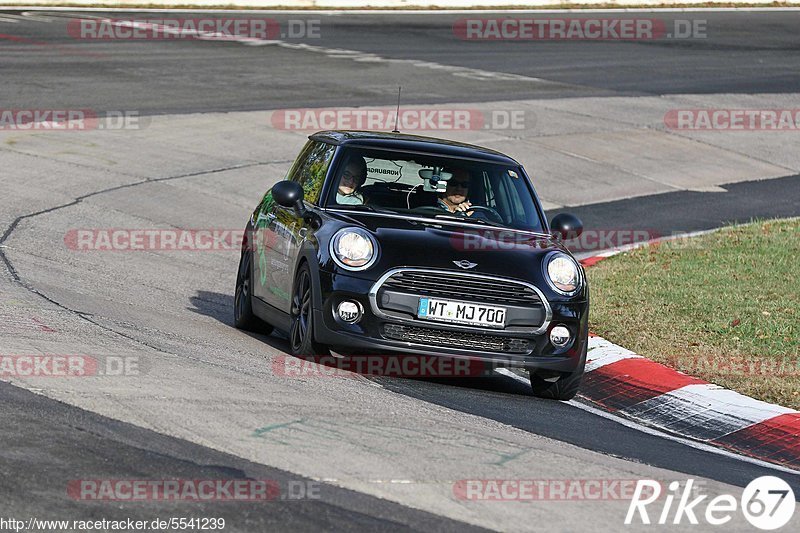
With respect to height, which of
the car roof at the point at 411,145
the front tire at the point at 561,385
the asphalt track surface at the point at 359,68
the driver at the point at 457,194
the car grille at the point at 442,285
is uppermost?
the car roof at the point at 411,145

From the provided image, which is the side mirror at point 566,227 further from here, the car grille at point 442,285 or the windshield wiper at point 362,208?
the car grille at point 442,285

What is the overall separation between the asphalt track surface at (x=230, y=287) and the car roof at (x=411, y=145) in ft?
5.13

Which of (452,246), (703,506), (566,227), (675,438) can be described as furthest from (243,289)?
(703,506)

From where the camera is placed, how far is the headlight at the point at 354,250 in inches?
338

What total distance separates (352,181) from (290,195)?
45 cm

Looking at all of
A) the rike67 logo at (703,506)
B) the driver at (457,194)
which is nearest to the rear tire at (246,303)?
the driver at (457,194)

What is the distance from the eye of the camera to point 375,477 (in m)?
5.96

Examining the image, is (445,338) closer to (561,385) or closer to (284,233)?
(561,385)

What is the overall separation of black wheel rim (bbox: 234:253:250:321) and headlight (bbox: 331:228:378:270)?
192 cm

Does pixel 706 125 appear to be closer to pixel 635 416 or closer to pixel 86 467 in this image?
pixel 635 416

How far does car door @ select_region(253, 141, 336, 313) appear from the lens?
9500mm

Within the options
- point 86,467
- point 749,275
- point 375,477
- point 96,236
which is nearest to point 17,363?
point 86,467

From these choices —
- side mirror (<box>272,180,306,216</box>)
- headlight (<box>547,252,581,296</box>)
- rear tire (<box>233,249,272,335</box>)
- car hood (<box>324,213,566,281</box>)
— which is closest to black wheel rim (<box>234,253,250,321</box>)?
rear tire (<box>233,249,272,335</box>)

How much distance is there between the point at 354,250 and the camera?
863 cm
